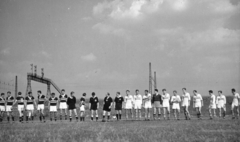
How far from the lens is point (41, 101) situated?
23172mm

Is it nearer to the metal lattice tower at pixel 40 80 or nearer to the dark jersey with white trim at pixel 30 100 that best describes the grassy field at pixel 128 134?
the dark jersey with white trim at pixel 30 100

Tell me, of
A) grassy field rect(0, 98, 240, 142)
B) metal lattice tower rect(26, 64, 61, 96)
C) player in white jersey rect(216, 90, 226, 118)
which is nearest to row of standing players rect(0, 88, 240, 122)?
player in white jersey rect(216, 90, 226, 118)

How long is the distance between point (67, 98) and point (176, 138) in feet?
50.8

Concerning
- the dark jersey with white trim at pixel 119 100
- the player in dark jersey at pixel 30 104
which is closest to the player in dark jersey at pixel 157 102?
the dark jersey with white trim at pixel 119 100

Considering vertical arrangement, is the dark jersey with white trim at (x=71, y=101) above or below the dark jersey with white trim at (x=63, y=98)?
below

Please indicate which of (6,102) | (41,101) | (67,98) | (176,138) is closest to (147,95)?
(67,98)

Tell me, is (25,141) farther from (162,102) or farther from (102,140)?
(162,102)

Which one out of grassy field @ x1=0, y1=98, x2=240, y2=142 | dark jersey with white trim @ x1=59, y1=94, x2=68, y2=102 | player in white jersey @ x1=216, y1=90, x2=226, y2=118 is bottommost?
grassy field @ x1=0, y1=98, x2=240, y2=142

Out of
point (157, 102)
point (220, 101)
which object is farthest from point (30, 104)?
point (220, 101)

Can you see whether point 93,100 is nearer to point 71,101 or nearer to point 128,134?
point 71,101

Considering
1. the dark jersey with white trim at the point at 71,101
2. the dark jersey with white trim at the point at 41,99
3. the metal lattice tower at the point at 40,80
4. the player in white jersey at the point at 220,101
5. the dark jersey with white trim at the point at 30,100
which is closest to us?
the dark jersey with white trim at the point at 41,99

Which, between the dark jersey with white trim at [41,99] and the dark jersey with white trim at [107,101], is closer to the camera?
the dark jersey with white trim at [107,101]

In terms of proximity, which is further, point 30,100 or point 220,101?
point 220,101

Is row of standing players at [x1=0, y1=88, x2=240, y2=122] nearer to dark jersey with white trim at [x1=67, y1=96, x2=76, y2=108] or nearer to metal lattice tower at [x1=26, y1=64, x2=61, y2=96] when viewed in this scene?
dark jersey with white trim at [x1=67, y1=96, x2=76, y2=108]
